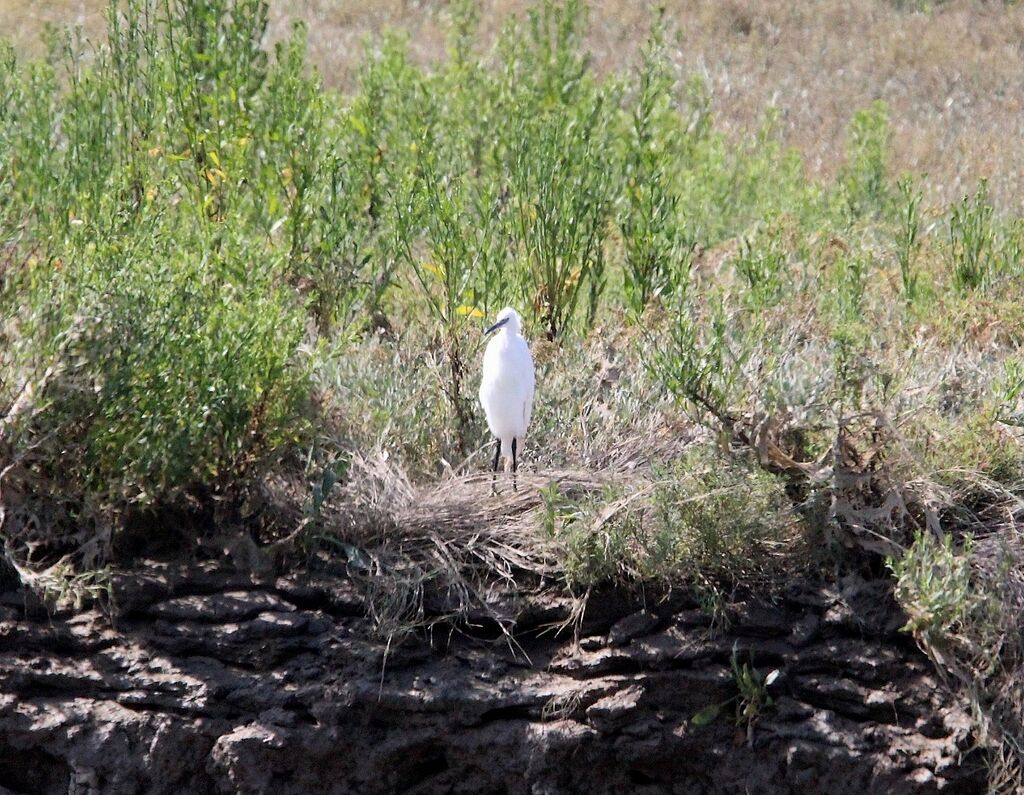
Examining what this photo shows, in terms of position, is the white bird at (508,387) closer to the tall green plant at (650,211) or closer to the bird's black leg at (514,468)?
the bird's black leg at (514,468)

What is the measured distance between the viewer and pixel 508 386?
5219 mm

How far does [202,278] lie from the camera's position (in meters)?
5.38

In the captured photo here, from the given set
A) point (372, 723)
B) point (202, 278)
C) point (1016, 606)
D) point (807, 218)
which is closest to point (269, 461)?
point (202, 278)

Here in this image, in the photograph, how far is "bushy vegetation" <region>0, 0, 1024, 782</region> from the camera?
16.5ft

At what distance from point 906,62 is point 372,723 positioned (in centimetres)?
1379

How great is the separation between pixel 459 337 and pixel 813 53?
39.5 feet

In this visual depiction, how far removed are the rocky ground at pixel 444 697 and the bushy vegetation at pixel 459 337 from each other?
0.79ft

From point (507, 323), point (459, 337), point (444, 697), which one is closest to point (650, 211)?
point (459, 337)

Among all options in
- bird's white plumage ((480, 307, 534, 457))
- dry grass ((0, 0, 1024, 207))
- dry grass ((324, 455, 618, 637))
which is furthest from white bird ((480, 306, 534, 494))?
dry grass ((0, 0, 1024, 207))

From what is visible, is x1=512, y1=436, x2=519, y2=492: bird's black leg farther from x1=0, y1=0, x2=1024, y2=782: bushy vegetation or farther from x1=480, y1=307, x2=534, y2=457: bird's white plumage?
x1=0, y1=0, x2=1024, y2=782: bushy vegetation

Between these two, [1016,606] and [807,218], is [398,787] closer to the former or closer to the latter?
[1016,606]

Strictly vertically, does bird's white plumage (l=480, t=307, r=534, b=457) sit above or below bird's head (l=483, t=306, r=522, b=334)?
below

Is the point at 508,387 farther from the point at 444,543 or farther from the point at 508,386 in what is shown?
the point at 444,543

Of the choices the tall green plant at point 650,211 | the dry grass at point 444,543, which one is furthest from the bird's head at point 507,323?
the tall green plant at point 650,211
